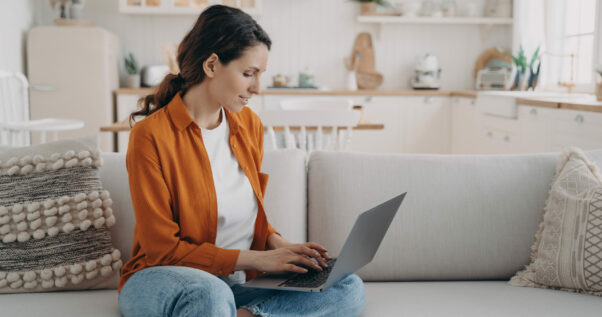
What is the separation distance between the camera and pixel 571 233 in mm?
1577

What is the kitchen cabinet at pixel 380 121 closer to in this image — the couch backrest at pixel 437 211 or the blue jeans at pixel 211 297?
the couch backrest at pixel 437 211

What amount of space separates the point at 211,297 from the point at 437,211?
82 cm

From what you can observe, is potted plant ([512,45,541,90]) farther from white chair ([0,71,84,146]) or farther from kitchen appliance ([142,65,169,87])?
white chair ([0,71,84,146])

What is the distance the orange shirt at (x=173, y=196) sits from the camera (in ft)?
4.32

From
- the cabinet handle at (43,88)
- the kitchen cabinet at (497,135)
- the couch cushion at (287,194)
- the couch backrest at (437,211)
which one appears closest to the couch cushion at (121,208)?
the couch cushion at (287,194)

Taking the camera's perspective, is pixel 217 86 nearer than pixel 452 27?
Yes

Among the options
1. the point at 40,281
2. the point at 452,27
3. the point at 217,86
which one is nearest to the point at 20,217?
the point at 40,281

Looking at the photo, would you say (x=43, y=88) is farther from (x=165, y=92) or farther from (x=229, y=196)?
(x=229, y=196)

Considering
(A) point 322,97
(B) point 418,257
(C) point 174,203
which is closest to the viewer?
(C) point 174,203

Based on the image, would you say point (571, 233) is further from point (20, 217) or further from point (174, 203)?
point (20, 217)

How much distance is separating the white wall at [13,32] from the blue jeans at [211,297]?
3.73 meters

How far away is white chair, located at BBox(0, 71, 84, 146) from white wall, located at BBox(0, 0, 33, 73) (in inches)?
7.2

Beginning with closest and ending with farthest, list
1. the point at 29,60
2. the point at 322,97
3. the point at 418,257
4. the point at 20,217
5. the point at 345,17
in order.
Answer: the point at 20,217 < the point at 418,257 < the point at 29,60 < the point at 322,97 < the point at 345,17

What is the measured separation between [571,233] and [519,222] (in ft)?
0.62
